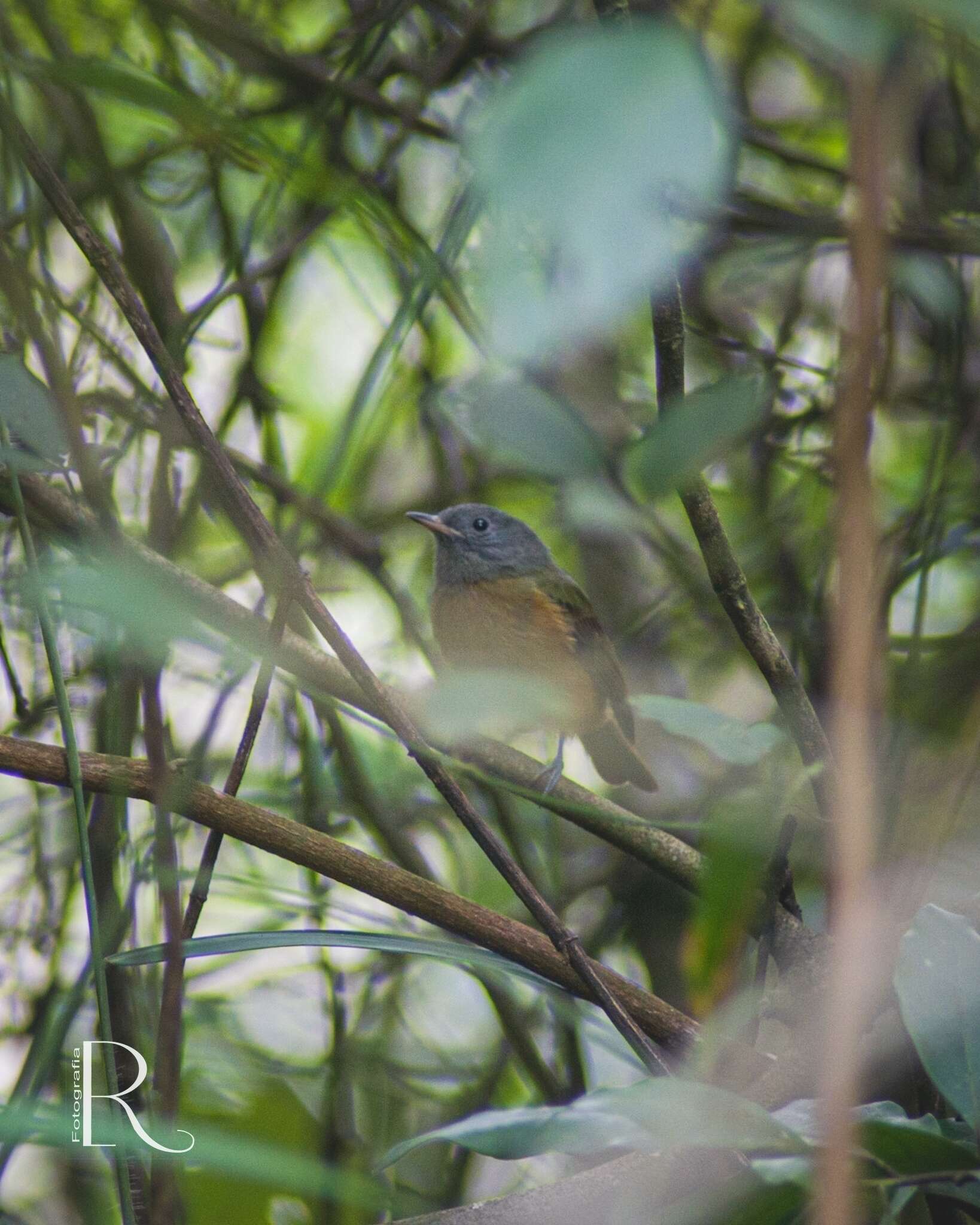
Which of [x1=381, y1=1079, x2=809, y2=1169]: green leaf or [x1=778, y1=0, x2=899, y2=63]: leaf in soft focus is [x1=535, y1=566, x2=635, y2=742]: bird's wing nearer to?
[x1=381, y1=1079, x2=809, y2=1169]: green leaf

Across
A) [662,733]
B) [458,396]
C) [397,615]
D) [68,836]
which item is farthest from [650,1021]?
[662,733]

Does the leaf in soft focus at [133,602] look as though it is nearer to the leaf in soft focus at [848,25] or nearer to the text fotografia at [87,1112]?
the text fotografia at [87,1112]

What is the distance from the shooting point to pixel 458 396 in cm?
276

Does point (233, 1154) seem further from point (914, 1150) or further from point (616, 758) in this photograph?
point (616, 758)

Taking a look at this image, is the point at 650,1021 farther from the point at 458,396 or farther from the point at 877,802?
the point at 458,396

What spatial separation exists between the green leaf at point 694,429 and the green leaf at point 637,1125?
2.26 feet

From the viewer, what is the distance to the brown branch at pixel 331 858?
1452mm

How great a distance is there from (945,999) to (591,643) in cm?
299

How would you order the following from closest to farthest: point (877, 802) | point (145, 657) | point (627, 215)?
1. point (627, 215)
2. point (145, 657)
3. point (877, 802)

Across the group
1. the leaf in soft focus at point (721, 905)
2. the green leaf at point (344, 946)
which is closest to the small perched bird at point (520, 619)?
the green leaf at point (344, 946)

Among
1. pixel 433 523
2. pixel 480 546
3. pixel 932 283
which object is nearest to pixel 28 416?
pixel 932 283

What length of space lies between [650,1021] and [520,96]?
1.34 m

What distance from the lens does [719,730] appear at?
1.55 m

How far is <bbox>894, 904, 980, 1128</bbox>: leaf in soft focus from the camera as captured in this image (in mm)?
1205
